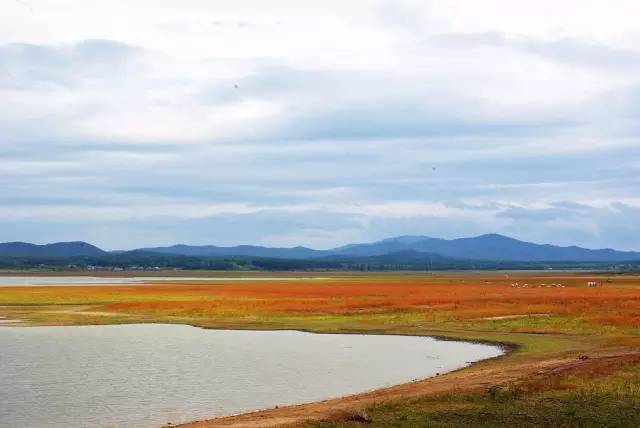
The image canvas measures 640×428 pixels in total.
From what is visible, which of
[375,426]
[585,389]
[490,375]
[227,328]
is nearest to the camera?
[375,426]

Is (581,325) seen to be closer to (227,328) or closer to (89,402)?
(227,328)

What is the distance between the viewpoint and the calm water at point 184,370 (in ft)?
91.5

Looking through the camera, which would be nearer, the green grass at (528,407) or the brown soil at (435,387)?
the green grass at (528,407)

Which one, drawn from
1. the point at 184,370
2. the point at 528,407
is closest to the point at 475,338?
the point at 184,370

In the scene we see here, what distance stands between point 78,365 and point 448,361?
17.7m

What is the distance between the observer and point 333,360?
133 feet

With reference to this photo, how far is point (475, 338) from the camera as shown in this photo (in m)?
48.6

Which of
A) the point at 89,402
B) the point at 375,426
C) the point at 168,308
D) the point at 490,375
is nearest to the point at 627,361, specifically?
the point at 490,375

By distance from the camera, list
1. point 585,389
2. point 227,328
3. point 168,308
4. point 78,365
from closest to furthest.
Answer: point 585,389 < point 78,365 < point 227,328 < point 168,308

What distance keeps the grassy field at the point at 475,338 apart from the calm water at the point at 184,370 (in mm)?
3372

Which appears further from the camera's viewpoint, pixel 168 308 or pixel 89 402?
pixel 168 308

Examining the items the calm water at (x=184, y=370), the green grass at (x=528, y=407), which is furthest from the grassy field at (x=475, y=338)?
the calm water at (x=184, y=370)

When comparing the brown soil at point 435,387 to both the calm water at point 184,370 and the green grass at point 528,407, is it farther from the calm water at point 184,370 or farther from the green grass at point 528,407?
the calm water at point 184,370

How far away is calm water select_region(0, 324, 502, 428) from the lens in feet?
91.5
